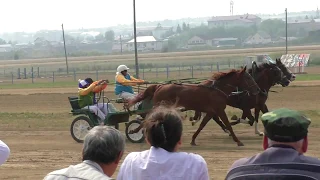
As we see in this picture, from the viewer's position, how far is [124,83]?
14.5 metres

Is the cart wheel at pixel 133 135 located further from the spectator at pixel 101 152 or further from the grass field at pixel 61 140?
A: the spectator at pixel 101 152

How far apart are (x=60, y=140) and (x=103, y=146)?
37.9 ft

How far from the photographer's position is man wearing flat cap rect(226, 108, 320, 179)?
3613 millimetres

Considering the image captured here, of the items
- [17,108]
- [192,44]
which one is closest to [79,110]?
[17,108]

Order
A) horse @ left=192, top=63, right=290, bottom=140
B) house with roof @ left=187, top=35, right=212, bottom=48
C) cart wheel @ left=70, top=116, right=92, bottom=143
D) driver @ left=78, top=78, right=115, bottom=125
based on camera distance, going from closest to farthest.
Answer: driver @ left=78, top=78, right=115, bottom=125, cart wheel @ left=70, top=116, right=92, bottom=143, horse @ left=192, top=63, right=290, bottom=140, house with roof @ left=187, top=35, right=212, bottom=48

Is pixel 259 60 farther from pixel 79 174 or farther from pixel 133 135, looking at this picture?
pixel 79 174

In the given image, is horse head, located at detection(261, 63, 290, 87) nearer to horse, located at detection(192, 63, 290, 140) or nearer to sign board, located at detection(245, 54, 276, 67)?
horse, located at detection(192, 63, 290, 140)

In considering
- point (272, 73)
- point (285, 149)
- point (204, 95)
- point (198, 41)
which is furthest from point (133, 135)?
point (198, 41)

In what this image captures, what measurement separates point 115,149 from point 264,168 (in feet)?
2.90

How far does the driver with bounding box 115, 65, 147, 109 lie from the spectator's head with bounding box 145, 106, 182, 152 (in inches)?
395

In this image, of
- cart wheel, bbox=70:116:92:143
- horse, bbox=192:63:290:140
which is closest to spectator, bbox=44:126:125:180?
cart wheel, bbox=70:116:92:143

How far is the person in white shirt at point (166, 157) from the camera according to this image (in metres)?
4.31

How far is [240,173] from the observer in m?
3.75

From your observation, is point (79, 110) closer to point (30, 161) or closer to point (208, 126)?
point (30, 161)
